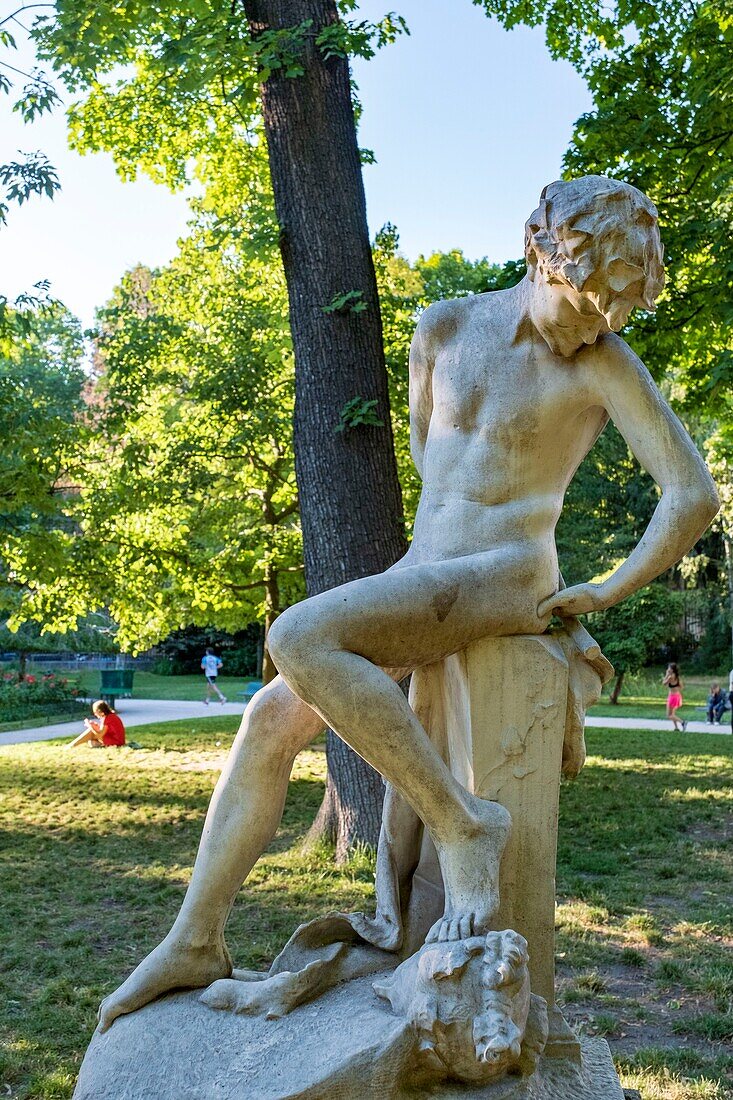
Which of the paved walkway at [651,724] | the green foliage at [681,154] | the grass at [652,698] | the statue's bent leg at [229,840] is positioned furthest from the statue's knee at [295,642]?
the grass at [652,698]

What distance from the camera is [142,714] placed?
904 inches

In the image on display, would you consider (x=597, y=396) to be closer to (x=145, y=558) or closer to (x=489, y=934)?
(x=489, y=934)

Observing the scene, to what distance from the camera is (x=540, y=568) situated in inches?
118

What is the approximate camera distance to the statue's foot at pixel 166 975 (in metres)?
→ 2.95

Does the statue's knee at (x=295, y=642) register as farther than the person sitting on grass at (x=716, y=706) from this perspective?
No

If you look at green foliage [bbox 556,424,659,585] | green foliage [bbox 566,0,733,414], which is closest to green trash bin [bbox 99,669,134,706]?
green foliage [bbox 556,424,659,585]

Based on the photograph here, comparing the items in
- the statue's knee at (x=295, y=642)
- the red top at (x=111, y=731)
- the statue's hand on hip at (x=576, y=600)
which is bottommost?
the red top at (x=111, y=731)

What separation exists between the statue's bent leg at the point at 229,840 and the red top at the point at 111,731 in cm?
1361

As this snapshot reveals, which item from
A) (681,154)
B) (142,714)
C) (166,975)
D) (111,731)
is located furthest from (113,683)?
(166,975)

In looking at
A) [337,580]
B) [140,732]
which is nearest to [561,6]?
[337,580]

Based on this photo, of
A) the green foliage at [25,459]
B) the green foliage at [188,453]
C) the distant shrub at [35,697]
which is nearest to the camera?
the green foliage at [25,459]

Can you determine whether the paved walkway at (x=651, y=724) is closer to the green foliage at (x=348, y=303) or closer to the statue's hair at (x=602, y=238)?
the green foliage at (x=348, y=303)

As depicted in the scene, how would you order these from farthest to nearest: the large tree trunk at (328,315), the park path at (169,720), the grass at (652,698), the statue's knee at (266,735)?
1. the grass at (652,698)
2. the park path at (169,720)
3. the large tree trunk at (328,315)
4. the statue's knee at (266,735)

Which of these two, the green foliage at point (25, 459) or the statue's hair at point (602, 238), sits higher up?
the green foliage at point (25, 459)
